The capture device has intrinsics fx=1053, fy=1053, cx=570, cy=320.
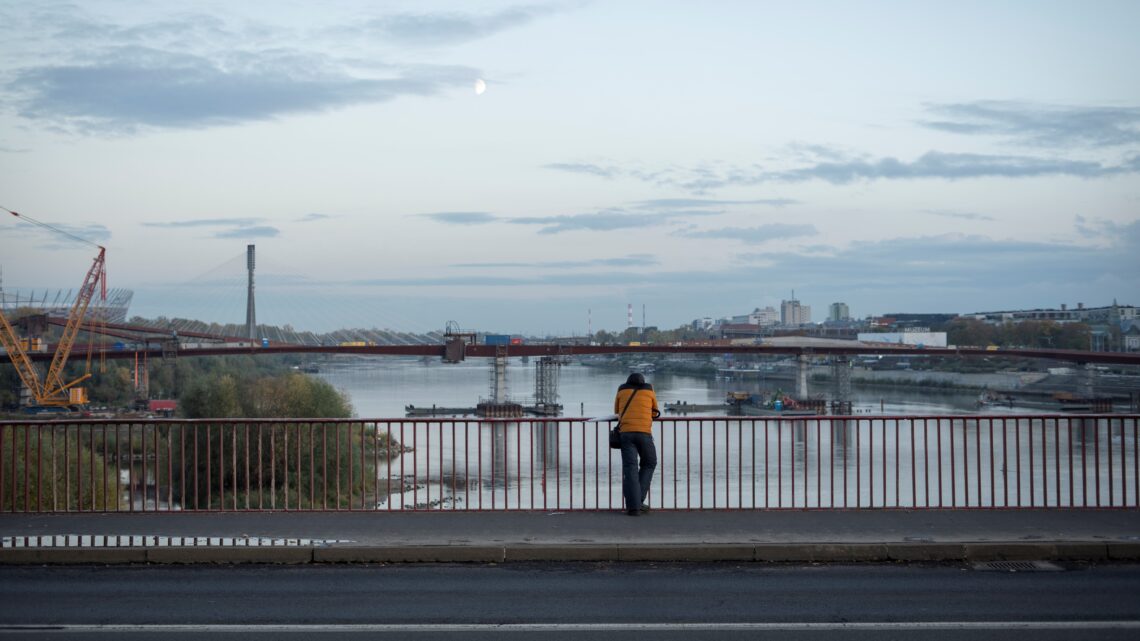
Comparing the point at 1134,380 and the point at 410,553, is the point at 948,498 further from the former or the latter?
the point at 1134,380

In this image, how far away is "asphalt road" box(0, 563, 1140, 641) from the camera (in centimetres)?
729

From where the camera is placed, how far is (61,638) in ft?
23.4

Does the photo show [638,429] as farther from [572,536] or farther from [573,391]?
[573,391]

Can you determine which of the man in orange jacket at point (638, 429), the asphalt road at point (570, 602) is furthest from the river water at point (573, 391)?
the asphalt road at point (570, 602)

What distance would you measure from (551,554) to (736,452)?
33.5 meters

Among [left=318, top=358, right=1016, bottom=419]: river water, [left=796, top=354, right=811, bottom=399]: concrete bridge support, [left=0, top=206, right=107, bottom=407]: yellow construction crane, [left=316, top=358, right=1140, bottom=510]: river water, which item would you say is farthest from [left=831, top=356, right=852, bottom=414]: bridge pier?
[left=0, top=206, right=107, bottom=407]: yellow construction crane

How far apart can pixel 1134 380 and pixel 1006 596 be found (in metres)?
84.8

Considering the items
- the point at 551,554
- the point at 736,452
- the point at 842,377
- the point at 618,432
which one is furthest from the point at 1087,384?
the point at 551,554

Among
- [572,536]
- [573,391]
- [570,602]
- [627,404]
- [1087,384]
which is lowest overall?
[573,391]

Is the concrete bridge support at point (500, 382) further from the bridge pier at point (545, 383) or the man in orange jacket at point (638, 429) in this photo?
the man in orange jacket at point (638, 429)

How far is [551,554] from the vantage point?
31.8ft

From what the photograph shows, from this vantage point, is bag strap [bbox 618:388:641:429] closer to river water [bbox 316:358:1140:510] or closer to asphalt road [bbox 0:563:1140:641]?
river water [bbox 316:358:1140:510]

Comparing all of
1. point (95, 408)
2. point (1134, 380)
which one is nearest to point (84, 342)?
point (95, 408)

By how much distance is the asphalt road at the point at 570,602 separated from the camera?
729 cm
